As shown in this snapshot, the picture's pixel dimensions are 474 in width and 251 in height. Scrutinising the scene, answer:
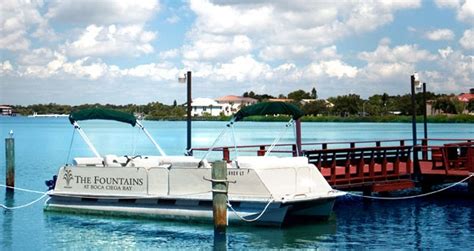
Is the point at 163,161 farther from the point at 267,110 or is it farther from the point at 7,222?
the point at 7,222

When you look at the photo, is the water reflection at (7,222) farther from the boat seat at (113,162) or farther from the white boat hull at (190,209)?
the boat seat at (113,162)

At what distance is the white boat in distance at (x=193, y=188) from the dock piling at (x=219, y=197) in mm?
1117

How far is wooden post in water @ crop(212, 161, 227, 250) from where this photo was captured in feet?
64.2

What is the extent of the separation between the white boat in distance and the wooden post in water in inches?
44.2

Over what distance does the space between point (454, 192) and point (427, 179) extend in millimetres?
2598

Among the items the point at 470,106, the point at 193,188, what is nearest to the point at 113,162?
the point at 193,188

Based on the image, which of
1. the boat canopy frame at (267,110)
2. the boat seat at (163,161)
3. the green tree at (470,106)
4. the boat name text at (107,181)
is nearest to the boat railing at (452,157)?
the boat canopy frame at (267,110)

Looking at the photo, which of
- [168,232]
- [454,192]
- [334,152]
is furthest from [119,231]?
[454,192]

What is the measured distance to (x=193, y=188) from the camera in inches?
859

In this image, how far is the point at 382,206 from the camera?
26953 millimetres

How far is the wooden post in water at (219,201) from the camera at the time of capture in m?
19.6

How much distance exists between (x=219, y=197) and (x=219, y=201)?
0.36ft

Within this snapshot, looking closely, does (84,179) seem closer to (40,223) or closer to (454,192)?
(40,223)

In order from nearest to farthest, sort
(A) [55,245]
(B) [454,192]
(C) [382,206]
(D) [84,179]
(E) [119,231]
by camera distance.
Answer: (A) [55,245], (E) [119,231], (D) [84,179], (C) [382,206], (B) [454,192]
